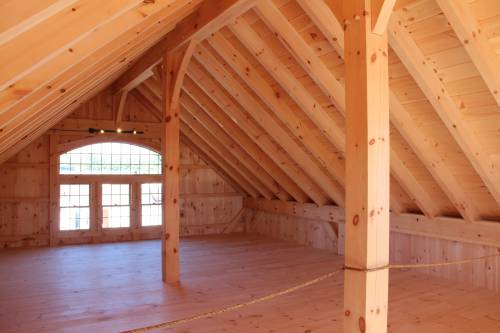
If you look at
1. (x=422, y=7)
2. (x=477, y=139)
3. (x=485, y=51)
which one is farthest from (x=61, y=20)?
(x=477, y=139)

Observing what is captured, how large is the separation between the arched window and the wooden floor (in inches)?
50.8

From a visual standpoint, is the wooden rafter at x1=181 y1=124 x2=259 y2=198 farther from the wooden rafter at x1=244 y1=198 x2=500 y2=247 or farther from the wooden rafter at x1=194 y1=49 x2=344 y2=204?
the wooden rafter at x1=194 y1=49 x2=344 y2=204

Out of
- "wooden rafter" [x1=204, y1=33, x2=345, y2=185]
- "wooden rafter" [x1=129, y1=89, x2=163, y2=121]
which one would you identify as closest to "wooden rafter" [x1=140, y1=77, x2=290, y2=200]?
"wooden rafter" [x1=129, y1=89, x2=163, y2=121]

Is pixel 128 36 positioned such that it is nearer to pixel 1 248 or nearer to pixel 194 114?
pixel 194 114

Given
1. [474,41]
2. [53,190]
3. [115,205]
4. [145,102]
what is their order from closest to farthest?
1. [474,41]
2. [53,190]
3. [115,205]
4. [145,102]

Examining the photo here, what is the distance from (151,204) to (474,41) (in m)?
6.89

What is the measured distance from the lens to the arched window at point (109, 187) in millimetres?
8086

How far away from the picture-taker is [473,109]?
376 cm

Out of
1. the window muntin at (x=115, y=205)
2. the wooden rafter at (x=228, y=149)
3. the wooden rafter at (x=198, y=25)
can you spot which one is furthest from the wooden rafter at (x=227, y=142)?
the window muntin at (x=115, y=205)

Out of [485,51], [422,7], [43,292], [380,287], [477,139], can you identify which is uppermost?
[422,7]

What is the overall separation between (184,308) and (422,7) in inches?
132

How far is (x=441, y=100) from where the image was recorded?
12.2ft

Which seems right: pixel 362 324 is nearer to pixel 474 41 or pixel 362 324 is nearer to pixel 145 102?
pixel 474 41

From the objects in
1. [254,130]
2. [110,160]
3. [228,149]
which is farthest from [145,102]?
[254,130]
